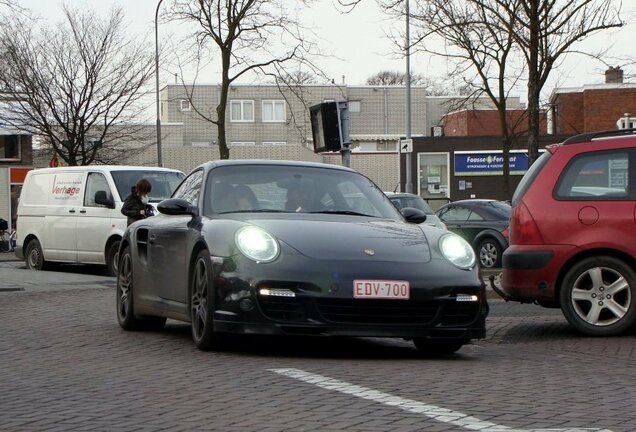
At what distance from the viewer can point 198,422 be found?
18.7 ft

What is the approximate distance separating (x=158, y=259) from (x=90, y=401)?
3.61 meters

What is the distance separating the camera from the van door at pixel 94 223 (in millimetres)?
20359

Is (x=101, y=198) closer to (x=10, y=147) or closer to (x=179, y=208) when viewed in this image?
(x=179, y=208)

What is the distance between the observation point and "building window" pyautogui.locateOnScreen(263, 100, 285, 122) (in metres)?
82.7

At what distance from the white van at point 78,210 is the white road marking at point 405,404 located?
12.4m

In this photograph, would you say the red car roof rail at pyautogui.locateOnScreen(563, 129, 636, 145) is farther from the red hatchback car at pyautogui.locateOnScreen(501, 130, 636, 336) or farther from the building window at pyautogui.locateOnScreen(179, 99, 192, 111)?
the building window at pyautogui.locateOnScreen(179, 99, 192, 111)

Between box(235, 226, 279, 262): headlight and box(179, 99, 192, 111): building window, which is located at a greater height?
box(179, 99, 192, 111): building window

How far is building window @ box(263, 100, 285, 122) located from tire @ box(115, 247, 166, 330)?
71.9 meters

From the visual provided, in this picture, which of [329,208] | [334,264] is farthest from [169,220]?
[334,264]

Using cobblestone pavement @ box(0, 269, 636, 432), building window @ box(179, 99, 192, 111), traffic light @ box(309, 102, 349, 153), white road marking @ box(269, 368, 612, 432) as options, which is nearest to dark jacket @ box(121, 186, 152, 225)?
traffic light @ box(309, 102, 349, 153)

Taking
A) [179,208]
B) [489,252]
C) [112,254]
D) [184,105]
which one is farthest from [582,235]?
[184,105]

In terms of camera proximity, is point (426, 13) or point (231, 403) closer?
point (231, 403)

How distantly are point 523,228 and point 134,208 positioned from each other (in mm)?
9002

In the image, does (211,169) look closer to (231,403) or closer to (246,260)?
(246,260)
